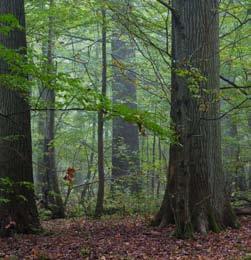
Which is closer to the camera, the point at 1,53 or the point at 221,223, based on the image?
the point at 1,53

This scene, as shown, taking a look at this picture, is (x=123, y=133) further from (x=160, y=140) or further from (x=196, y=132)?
(x=196, y=132)

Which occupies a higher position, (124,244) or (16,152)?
(16,152)

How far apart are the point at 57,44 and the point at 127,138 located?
410 cm

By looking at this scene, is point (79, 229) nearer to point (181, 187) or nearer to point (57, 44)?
point (181, 187)

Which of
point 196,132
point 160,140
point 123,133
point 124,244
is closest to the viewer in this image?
point 124,244

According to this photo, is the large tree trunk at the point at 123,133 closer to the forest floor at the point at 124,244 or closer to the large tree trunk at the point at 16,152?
the forest floor at the point at 124,244

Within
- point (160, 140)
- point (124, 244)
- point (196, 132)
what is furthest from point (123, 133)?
point (124, 244)

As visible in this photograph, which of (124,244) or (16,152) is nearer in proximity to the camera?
(124,244)

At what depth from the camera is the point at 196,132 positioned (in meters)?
7.91

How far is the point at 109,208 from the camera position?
1128 cm

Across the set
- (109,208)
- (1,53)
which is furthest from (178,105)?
(109,208)

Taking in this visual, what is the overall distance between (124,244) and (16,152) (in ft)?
9.02

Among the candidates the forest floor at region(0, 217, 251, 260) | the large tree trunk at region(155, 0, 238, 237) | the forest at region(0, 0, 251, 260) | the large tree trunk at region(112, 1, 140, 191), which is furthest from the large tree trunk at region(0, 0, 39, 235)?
the large tree trunk at region(112, 1, 140, 191)

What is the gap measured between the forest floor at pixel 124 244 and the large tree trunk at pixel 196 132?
40cm
